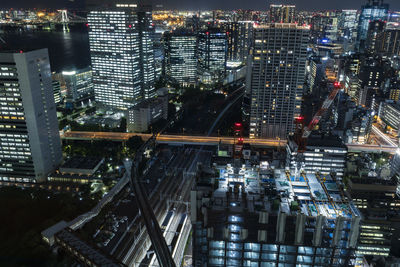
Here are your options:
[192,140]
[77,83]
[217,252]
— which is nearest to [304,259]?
[217,252]

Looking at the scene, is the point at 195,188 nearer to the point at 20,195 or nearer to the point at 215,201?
the point at 215,201

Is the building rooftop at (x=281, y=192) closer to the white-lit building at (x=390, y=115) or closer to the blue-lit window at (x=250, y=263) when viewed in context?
the blue-lit window at (x=250, y=263)

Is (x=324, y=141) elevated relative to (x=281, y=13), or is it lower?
lower

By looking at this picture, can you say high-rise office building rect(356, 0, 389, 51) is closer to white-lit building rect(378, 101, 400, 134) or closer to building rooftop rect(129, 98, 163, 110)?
white-lit building rect(378, 101, 400, 134)

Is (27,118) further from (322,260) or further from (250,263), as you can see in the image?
(322,260)

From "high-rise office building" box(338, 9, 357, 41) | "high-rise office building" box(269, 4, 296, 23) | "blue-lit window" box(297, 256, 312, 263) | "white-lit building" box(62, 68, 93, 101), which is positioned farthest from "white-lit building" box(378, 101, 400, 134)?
"high-rise office building" box(338, 9, 357, 41)

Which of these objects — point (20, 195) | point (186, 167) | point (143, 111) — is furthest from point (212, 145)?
point (20, 195)

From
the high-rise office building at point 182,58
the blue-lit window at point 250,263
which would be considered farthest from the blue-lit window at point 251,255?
the high-rise office building at point 182,58
